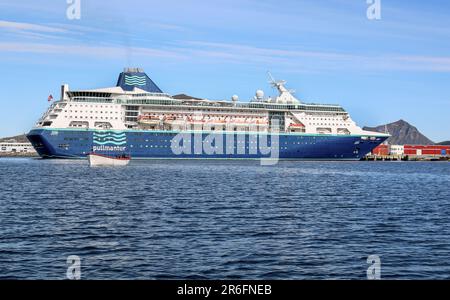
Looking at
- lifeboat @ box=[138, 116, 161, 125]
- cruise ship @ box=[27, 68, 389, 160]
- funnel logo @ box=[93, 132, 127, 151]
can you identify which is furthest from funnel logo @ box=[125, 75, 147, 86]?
funnel logo @ box=[93, 132, 127, 151]

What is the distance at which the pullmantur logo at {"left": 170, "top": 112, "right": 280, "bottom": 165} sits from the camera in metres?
105

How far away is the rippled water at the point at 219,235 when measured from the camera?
15633mm

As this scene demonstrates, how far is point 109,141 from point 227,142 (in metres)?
22.5

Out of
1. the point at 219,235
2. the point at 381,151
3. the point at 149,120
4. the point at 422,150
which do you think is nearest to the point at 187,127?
the point at 149,120

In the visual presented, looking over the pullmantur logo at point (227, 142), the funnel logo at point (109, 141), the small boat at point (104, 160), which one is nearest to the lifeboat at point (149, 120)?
the pullmantur logo at point (227, 142)

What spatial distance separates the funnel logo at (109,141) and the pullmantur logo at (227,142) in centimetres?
895

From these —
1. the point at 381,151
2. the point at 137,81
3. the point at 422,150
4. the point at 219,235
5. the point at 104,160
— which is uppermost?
the point at 137,81

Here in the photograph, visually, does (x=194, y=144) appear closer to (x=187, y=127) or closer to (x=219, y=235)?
(x=187, y=127)

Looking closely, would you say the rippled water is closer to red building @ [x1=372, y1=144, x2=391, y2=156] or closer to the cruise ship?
the cruise ship

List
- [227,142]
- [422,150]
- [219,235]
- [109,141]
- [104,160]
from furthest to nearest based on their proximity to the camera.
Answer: [422,150], [227,142], [109,141], [104,160], [219,235]

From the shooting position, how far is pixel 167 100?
111000mm

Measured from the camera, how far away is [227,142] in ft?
357
